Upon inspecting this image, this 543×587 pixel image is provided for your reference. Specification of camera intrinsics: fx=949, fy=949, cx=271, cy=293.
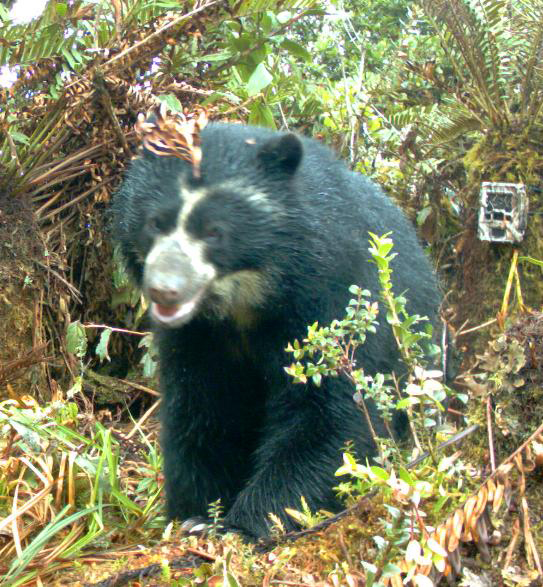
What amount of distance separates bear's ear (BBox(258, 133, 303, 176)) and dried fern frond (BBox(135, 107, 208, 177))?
11.5 inches

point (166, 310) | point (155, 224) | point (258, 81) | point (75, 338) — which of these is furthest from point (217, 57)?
point (166, 310)

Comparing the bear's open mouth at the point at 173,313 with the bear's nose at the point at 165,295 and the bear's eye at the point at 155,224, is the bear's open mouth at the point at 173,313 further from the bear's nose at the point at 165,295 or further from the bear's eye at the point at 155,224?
the bear's eye at the point at 155,224

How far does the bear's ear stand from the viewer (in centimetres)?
A: 404

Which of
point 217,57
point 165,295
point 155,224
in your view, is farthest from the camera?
point 217,57

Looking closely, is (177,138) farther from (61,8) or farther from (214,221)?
(61,8)

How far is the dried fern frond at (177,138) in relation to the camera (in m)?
3.82

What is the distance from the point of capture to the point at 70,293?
19.7ft

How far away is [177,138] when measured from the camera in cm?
384

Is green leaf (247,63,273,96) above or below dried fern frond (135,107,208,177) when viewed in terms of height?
above

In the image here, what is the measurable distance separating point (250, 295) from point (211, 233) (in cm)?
35

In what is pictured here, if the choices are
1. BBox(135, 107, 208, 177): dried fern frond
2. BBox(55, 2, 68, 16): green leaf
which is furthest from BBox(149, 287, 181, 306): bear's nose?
BBox(55, 2, 68, 16): green leaf

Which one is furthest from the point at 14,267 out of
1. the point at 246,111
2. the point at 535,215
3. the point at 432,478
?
the point at 432,478

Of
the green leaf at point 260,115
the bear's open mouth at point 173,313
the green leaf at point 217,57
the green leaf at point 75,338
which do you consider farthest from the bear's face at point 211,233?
the green leaf at point 260,115

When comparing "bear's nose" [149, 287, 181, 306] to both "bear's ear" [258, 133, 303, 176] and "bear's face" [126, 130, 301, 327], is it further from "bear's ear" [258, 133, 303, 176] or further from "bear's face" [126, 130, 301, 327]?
"bear's ear" [258, 133, 303, 176]
